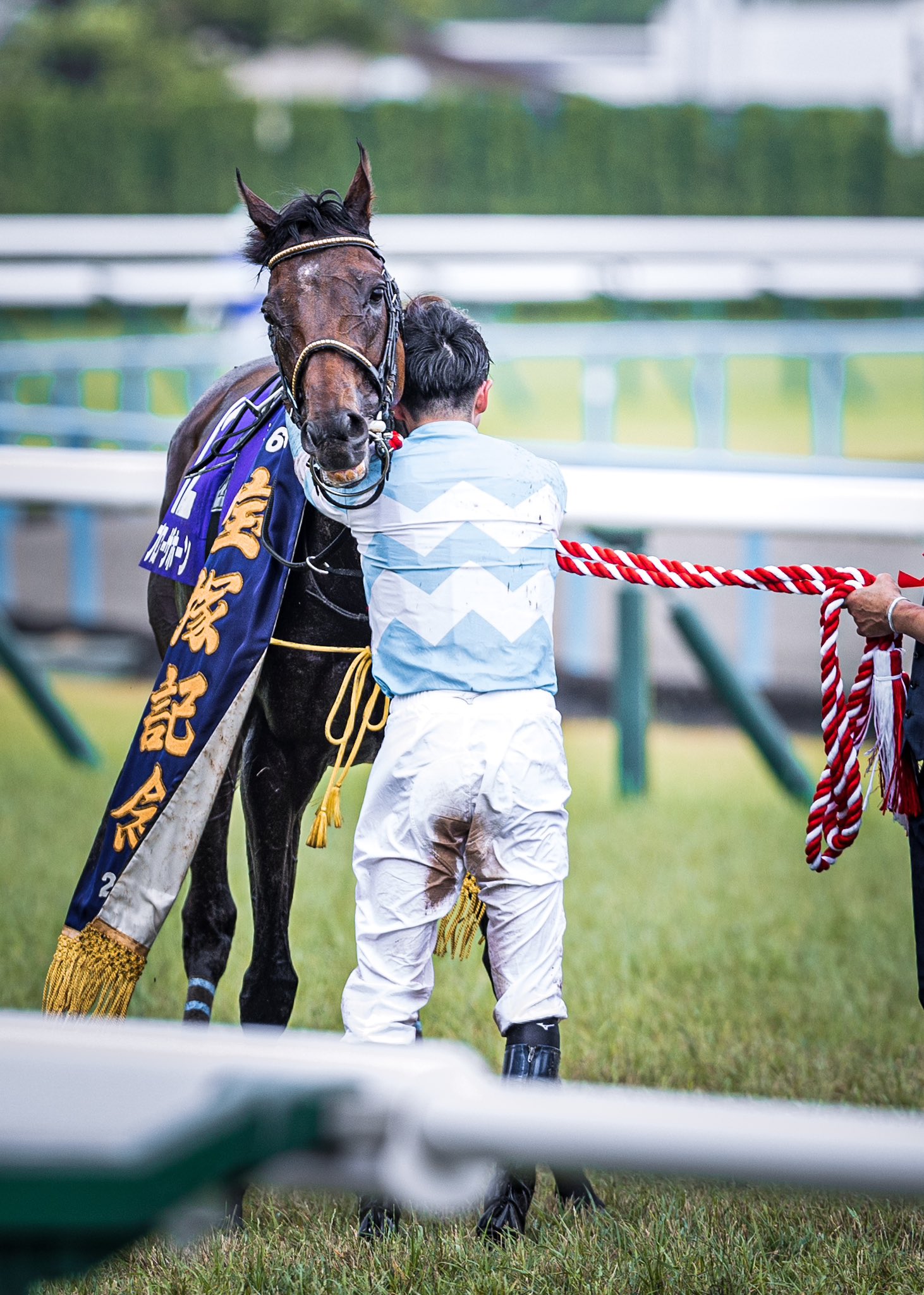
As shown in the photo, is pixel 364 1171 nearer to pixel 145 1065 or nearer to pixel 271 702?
pixel 145 1065

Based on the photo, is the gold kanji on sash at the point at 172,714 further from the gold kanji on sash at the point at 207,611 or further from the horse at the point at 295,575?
the horse at the point at 295,575

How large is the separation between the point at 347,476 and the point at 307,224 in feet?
1.68

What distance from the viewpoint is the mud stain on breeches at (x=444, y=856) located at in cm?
269

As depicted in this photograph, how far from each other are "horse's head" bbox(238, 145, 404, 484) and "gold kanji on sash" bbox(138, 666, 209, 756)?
0.60 meters

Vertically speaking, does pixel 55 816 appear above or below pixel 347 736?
below

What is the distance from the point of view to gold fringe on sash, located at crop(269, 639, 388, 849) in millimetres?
2916

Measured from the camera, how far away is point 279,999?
330cm

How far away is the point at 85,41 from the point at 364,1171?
109ft

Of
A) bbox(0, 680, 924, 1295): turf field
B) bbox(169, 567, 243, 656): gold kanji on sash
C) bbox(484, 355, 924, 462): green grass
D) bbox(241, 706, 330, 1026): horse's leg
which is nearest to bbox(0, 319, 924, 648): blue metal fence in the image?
bbox(484, 355, 924, 462): green grass

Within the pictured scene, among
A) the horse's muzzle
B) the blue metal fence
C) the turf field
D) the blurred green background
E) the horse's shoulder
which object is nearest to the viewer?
the horse's muzzle

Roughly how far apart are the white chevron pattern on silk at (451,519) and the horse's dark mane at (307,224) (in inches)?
19.5

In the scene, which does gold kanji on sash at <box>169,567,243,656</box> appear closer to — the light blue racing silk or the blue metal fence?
the light blue racing silk

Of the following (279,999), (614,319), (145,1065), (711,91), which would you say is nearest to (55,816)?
(279,999)

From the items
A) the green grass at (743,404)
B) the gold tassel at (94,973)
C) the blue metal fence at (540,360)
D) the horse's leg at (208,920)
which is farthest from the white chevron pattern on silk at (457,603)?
the green grass at (743,404)
